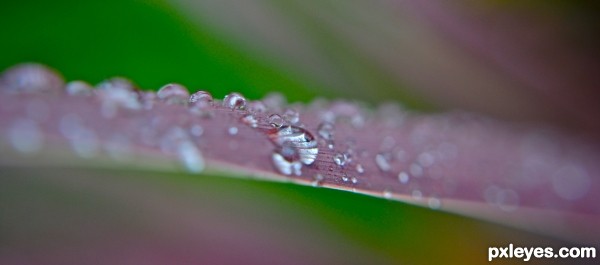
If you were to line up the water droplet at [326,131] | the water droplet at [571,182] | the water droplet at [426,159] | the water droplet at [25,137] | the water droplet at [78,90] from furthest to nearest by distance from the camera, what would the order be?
the water droplet at [571,182], the water droplet at [426,159], the water droplet at [326,131], the water droplet at [78,90], the water droplet at [25,137]

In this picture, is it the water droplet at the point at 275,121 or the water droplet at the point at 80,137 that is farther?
the water droplet at the point at 275,121

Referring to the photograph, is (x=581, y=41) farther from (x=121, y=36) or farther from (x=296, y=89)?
(x=121, y=36)

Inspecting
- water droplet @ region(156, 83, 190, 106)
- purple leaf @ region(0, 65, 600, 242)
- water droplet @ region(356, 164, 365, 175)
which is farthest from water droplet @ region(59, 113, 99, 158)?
water droplet @ region(356, 164, 365, 175)

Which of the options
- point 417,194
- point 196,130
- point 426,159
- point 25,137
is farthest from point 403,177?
point 25,137

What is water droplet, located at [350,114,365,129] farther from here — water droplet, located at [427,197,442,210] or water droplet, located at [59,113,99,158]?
water droplet, located at [59,113,99,158]

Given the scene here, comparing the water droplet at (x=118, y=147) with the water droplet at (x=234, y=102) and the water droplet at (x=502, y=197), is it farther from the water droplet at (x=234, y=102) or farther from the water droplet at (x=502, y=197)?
the water droplet at (x=502, y=197)

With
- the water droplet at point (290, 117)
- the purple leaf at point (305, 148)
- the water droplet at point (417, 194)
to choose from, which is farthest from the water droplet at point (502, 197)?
the water droplet at point (290, 117)
